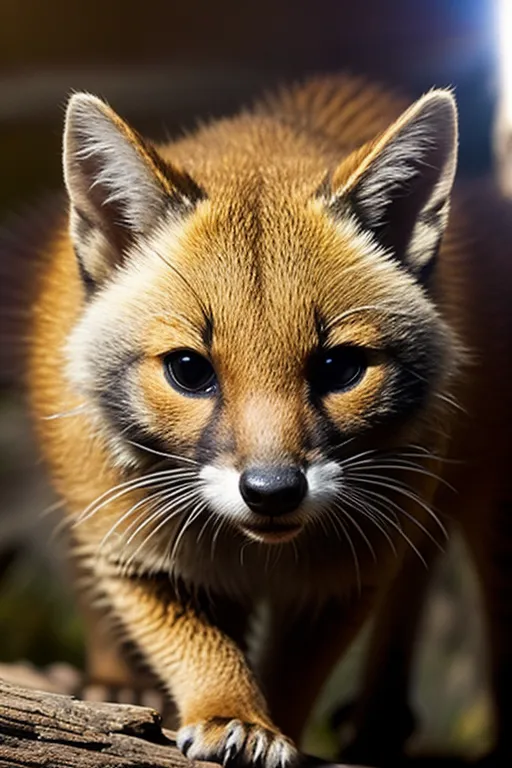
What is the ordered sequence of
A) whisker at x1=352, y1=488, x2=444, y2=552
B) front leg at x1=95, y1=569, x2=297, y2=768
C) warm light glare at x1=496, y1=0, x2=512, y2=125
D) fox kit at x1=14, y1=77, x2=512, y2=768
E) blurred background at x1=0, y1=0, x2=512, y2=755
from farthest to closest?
blurred background at x1=0, y1=0, x2=512, y2=755 < warm light glare at x1=496, y1=0, x2=512, y2=125 < whisker at x1=352, y1=488, x2=444, y2=552 < front leg at x1=95, y1=569, x2=297, y2=768 < fox kit at x1=14, y1=77, x2=512, y2=768

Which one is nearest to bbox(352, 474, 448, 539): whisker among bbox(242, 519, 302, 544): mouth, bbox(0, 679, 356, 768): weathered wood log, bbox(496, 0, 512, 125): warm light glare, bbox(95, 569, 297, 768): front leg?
bbox(242, 519, 302, 544): mouth

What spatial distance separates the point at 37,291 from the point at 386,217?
801 mm

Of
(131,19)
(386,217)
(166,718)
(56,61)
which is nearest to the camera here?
(386,217)

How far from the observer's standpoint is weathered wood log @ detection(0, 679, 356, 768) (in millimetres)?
1816

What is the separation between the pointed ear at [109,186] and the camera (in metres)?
1.90

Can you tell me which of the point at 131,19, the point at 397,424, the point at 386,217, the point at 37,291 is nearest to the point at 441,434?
the point at 397,424

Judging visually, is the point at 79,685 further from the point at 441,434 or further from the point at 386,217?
the point at 386,217

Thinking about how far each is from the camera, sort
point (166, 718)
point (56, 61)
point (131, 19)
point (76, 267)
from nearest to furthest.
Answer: point (76, 267) → point (166, 718) → point (56, 61) → point (131, 19)

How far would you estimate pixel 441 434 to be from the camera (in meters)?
2.23

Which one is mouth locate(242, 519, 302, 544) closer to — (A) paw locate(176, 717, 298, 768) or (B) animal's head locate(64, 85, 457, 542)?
(B) animal's head locate(64, 85, 457, 542)

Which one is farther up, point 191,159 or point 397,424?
point 191,159

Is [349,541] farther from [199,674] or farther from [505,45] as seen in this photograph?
[505,45]

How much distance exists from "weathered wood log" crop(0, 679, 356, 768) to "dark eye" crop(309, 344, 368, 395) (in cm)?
56

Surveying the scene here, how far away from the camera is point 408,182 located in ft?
6.49
